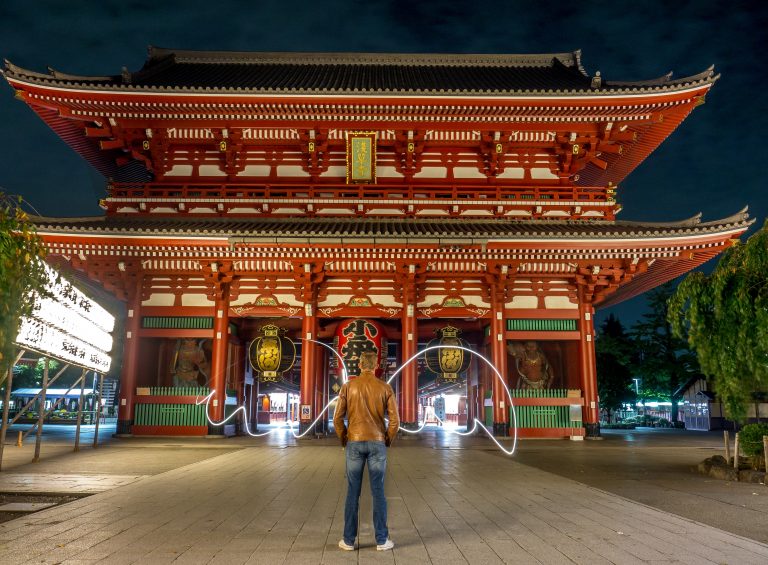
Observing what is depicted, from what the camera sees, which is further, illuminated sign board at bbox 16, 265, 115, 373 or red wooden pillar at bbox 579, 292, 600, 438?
red wooden pillar at bbox 579, 292, 600, 438

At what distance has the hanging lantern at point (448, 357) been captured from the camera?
19.1 meters

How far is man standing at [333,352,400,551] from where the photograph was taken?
5.56 metres

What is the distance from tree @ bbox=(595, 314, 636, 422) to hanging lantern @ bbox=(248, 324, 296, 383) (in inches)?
1072

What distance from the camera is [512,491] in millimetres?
9000

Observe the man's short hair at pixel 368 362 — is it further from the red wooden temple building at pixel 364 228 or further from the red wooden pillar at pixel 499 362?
the red wooden pillar at pixel 499 362

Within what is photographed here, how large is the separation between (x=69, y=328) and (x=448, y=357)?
1151 cm

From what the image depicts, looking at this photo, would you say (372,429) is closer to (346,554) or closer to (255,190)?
(346,554)

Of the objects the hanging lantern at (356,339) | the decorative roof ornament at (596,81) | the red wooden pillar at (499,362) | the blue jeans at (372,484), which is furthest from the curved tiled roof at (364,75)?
the blue jeans at (372,484)

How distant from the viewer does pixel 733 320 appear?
1062 cm

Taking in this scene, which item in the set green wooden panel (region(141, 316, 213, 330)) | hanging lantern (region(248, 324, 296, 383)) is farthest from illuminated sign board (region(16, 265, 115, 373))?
hanging lantern (region(248, 324, 296, 383))

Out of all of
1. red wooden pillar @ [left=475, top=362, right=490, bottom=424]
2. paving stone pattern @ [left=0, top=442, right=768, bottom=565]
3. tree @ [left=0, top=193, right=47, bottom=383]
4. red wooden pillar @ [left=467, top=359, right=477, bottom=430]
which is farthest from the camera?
red wooden pillar @ [left=467, top=359, right=477, bottom=430]

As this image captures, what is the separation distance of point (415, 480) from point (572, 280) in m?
12.1

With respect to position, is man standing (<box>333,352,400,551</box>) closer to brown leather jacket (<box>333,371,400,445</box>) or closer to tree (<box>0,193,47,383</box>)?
brown leather jacket (<box>333,371,400,445</box>)

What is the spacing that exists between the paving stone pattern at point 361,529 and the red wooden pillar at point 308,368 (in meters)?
8.06
